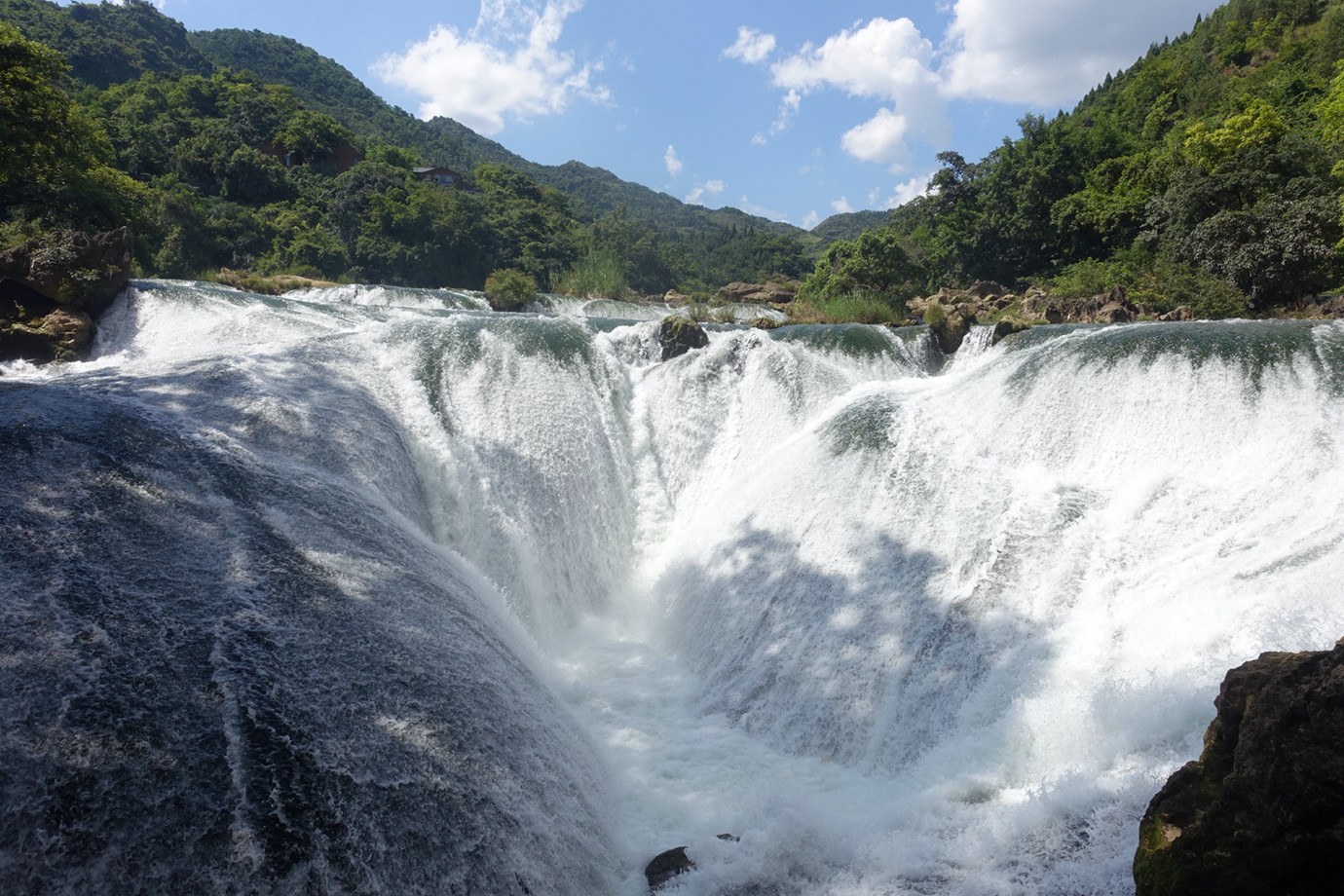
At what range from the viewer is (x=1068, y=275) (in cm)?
2119

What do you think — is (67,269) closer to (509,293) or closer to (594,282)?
(509,293)

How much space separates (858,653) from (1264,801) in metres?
3.66

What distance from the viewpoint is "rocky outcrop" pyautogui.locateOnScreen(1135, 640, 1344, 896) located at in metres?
2.02

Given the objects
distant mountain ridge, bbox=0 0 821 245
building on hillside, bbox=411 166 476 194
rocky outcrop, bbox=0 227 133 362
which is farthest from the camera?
building on hillside, bbox=411 166 476 194

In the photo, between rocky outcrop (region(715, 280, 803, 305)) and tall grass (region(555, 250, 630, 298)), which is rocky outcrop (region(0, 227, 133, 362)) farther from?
rocky outcrop (region(715, 280, 803, 305))

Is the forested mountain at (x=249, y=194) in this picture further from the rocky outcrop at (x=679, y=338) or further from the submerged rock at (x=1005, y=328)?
the submerged rock at (x=1005, y=328)

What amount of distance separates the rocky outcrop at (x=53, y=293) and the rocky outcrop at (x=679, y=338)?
31.2 feet

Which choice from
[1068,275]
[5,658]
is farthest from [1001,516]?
[1068,275]

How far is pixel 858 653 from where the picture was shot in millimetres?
5750

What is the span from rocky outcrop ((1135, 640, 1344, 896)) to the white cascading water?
1.76ft

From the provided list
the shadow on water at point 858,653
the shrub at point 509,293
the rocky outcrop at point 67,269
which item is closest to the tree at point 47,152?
the rocky outcrop at point 67,269

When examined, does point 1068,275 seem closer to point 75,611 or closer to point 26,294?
point 75,611

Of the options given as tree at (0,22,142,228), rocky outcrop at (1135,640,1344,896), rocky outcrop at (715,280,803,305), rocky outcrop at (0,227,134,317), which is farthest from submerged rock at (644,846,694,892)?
rocky outcrop at (715,280,803,305)

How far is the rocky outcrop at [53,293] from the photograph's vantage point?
1002 cm
